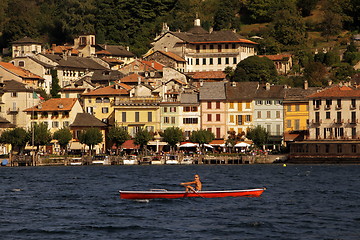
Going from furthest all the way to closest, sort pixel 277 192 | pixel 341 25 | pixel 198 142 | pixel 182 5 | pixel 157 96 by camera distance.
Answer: pixel 182 5
pixel 341 25
pixel 157 96
pixel 198 142
pixel 277 192

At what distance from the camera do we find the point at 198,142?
11944cm

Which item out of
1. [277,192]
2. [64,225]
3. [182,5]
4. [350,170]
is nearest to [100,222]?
[64,225]

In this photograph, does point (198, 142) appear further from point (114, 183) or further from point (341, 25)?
point (341, 25)

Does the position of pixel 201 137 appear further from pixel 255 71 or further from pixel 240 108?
pixel 255 71

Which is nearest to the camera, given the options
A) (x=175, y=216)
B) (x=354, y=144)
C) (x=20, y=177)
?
(x=175, y=216)

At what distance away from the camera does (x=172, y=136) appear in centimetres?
11962

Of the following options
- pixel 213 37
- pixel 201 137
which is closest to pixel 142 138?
pixel 201 137

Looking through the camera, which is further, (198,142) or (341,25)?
(341,25)

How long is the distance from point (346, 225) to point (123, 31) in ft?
399

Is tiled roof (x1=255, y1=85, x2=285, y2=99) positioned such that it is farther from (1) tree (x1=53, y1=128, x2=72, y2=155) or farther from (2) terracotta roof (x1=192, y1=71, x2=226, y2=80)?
(1) tree (x1=53, y1=128, x2=72, y2=155)

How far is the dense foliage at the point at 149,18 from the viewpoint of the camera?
541ft

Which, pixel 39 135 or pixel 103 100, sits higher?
pixel 103 100

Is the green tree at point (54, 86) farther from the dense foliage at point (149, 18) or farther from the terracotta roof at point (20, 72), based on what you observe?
the dense foliage at point (149, 18)

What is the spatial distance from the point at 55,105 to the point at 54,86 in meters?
17.9
